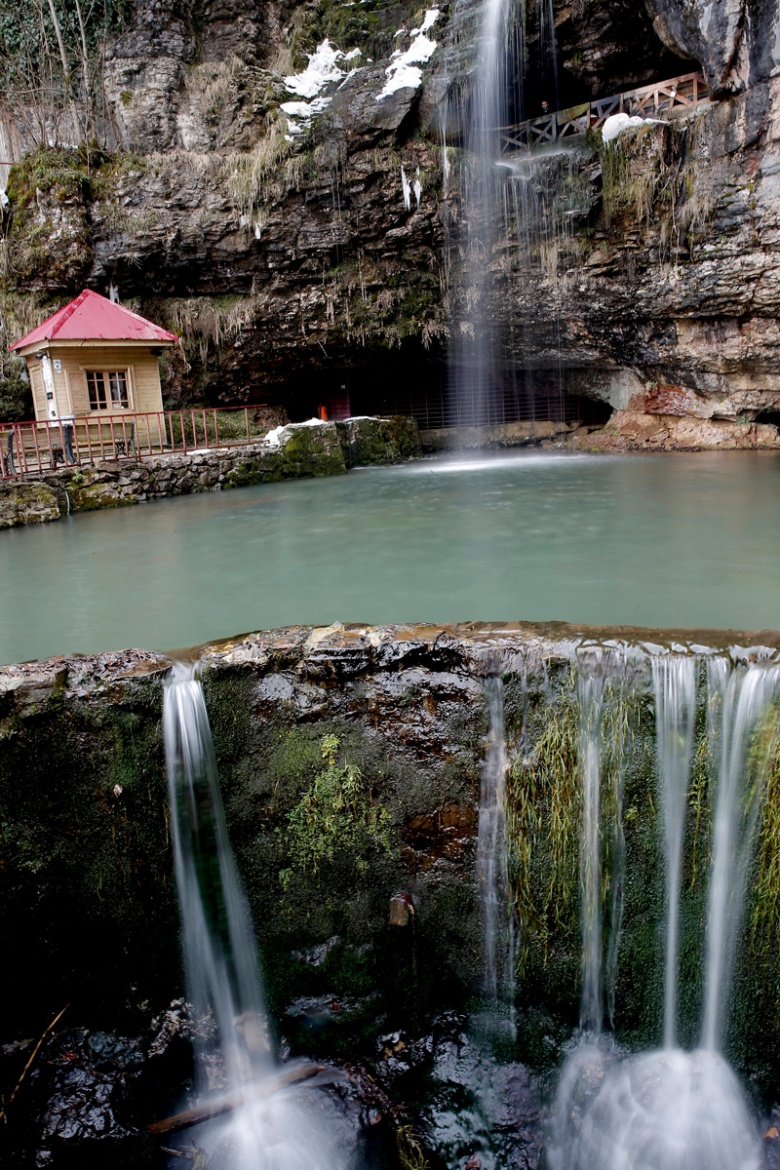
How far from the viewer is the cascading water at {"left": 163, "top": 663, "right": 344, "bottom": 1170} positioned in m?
4.82

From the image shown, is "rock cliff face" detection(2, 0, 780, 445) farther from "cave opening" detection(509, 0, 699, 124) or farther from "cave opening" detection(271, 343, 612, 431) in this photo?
"cave opening" detection(271, 343, 612, 431)

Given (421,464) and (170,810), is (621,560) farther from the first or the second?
(421,464)

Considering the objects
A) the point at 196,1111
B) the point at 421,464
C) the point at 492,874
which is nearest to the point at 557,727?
the point at 492,874

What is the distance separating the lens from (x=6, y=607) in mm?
7848

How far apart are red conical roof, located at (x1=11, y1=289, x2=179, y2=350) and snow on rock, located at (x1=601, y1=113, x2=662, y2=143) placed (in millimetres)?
10742

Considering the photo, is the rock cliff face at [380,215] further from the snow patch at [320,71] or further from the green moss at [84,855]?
the green moss at [84,855]

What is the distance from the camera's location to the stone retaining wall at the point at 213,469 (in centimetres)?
1329

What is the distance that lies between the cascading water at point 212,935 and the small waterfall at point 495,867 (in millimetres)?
1498

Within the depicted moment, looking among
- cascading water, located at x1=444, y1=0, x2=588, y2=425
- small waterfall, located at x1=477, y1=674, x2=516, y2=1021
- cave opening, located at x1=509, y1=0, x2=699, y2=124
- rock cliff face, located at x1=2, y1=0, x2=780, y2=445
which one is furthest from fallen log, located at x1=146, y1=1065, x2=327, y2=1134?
cave opening, located at x1=509, y1=0, x2=699, y2=124

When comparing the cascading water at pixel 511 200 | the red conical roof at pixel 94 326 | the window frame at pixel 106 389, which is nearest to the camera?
the red conical roof at pixel 94 326

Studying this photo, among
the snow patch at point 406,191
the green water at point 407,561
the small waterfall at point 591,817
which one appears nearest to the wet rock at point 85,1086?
the green water at point 407,561

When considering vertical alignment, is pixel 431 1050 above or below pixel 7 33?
below

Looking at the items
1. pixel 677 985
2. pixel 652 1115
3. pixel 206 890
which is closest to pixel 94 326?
pixel 206 890

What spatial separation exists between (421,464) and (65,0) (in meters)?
17.9
